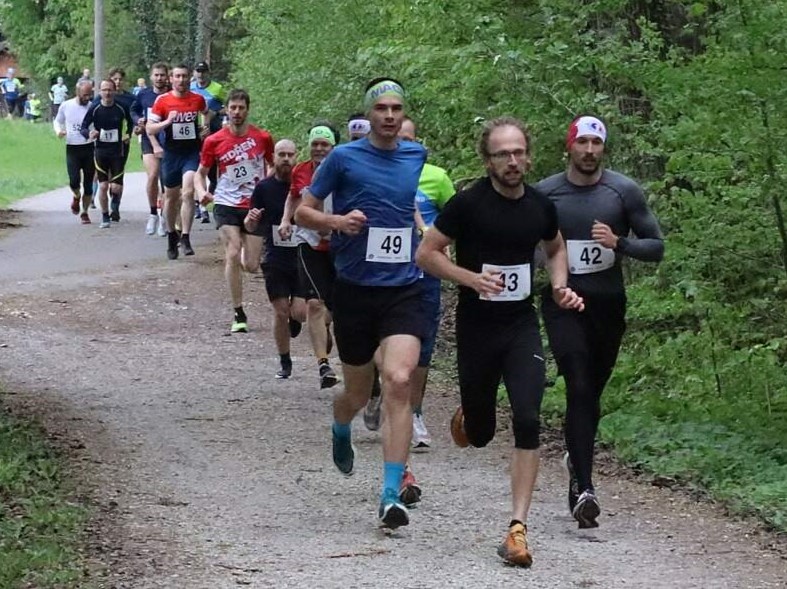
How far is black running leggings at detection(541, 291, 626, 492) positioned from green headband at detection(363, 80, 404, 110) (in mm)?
1288

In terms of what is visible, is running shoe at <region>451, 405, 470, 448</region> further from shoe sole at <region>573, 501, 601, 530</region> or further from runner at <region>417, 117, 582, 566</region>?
shoe sole at <region>573, 501, 601, 530</region>

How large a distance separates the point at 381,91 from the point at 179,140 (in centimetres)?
1149

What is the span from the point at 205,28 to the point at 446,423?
30.5 m

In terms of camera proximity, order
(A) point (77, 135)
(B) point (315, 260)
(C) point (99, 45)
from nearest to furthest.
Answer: (B) point (315, 260)
(A) point (77, 135)
(C) point (99, 45)

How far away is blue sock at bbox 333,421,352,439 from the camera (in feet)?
28.4

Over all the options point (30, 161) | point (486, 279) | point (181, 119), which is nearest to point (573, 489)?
point (486, 279)

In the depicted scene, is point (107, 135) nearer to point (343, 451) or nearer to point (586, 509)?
point (343, 451)

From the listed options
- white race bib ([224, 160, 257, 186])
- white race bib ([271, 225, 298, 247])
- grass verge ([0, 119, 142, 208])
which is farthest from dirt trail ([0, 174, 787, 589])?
grass verge ([0, 119, 142, 208])

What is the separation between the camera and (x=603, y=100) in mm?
12359

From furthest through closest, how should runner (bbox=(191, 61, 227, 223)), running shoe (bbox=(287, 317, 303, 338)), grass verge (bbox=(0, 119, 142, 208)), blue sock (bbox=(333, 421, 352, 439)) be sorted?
grass verge (bbox=(0, 119, 142, 208)) < runner (bbox=(191, 61, 227, 223)) < running shoe (bbox=(287, 317, 303, 338)) < blue sock (bbox=(333, 421, 352, 439))

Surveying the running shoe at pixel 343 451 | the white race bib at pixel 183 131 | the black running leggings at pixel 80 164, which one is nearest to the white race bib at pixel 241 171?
the white race bib at pixel 183 131

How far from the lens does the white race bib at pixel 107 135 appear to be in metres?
22.7

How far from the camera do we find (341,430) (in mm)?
8695

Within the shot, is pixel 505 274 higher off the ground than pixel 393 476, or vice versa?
pixel 505 274
